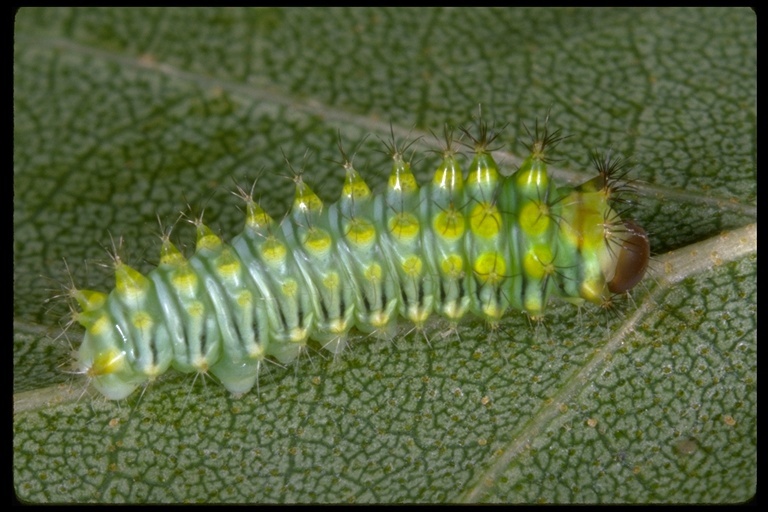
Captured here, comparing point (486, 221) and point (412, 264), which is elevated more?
point (486, 221)

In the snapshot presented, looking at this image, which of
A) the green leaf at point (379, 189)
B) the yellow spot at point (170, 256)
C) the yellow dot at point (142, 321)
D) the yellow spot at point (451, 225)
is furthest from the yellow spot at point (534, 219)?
the yellow dot at point (142, 321)

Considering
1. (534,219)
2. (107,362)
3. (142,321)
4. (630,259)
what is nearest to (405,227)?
(534,219)

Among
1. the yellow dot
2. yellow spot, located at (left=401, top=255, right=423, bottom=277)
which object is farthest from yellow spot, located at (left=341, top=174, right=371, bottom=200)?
the yellow dot

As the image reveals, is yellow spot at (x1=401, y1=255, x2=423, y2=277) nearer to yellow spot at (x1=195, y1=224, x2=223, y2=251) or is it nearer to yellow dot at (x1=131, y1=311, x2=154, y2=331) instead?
yellow spot at (x1=195, y1=224, x2=223, y2=251)

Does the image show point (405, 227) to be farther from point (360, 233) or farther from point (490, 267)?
point (490, 267)

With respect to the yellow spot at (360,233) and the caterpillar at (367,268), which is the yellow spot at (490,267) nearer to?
the caterpillar at (367,268)

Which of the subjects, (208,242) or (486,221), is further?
Result: (208,242)
